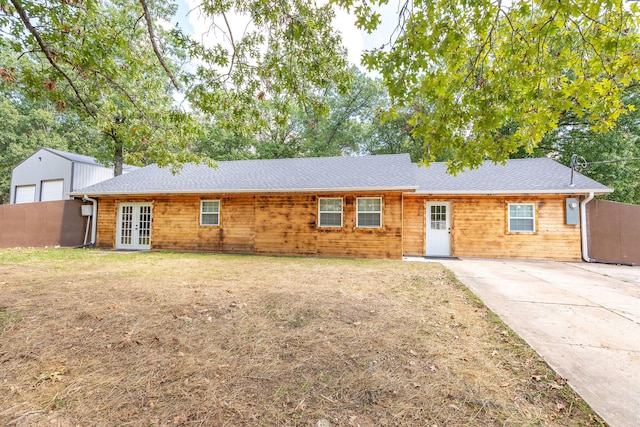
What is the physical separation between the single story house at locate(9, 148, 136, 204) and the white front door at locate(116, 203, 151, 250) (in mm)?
7893

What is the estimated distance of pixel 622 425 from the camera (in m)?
1.71

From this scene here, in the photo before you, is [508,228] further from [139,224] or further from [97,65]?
[139,224]

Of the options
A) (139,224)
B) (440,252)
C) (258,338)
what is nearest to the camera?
(258,338)

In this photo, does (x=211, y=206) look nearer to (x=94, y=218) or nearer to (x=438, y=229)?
(x=94, y=218)

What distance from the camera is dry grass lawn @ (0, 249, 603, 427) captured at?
186 centimetres

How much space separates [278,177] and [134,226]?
653 cm

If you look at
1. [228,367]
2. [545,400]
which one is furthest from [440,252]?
[228,367]

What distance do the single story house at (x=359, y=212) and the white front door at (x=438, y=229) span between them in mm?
35

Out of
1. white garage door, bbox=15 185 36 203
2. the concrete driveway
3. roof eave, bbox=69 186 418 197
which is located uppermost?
white garage door, bbox=15 185 36 203

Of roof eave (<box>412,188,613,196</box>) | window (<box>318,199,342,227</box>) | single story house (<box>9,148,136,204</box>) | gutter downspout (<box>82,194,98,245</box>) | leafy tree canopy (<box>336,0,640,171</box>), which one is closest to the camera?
leafy tree canopy (<box>336,0,640,171</box>)

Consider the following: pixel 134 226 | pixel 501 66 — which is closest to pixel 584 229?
pixel 501 66

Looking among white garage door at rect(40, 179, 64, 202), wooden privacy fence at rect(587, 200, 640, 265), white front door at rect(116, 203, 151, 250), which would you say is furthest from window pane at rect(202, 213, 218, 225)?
wooden privacy fence at rect(587, 200, 640, 265)

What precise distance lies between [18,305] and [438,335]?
551cm

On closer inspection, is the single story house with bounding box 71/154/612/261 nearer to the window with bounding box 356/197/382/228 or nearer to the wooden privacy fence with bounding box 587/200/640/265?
the window with bounding box 356/197/382/228
